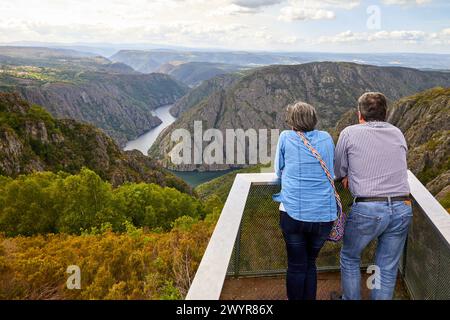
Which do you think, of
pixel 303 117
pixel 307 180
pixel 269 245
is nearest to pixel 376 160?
pixel 307 180

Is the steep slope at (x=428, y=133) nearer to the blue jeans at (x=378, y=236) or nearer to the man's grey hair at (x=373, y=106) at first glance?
the blue jeans at (x=378, y=236)

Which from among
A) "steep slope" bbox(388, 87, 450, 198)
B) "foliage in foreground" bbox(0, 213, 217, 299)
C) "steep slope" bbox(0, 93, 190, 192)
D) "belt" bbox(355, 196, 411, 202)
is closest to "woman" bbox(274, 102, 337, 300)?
"belt" bbox(355, 196, 411, 202)

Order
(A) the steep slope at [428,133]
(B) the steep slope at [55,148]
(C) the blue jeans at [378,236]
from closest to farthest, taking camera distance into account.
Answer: (C) the blue jeans at [378,236], (B) the steep slope at [55,148], (A) the steep slope at [428,133]

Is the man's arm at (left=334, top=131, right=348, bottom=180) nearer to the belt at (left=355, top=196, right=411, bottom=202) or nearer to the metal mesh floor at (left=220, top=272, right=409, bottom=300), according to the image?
the belt at (left=355, top=196, right=411, bottom=202)

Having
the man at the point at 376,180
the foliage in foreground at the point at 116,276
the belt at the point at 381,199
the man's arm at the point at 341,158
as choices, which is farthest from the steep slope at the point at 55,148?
the belt at the point at 381,199

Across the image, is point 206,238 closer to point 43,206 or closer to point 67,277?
point 67,277

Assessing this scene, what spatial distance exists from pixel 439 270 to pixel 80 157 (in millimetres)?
91002

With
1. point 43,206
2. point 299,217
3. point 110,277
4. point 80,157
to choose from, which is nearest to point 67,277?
point 110,277

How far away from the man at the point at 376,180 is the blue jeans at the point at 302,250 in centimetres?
45

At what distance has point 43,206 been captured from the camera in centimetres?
3688

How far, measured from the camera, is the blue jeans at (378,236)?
457cm

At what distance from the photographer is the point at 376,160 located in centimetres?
463

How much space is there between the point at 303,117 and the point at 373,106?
2.68 ft

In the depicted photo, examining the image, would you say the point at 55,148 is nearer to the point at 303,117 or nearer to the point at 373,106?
the point at 303,117
